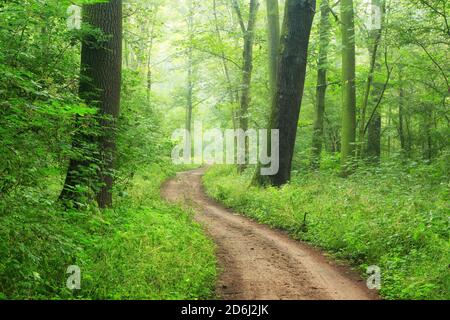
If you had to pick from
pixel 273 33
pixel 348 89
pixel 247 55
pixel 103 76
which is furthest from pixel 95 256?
pixel 247 55

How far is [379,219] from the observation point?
841 centimetres

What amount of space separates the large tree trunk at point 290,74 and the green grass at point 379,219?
4.02 ft

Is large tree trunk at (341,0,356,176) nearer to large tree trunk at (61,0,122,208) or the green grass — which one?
the green grass

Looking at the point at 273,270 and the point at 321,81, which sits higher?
the point at 321,81

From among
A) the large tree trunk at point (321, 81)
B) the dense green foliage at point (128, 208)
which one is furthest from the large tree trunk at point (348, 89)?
the large tree trunk at point (321, 81)

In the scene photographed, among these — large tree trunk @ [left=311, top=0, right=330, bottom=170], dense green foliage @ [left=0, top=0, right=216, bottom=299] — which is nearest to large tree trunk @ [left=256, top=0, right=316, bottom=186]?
large tree trunk @ [left=311, top=0, right=330, bottom=170]

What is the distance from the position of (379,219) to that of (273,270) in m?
2.78

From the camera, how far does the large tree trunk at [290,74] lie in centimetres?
1355

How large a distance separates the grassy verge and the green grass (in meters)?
2.85

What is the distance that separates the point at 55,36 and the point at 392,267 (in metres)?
7.56

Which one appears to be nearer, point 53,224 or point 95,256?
point 53,224

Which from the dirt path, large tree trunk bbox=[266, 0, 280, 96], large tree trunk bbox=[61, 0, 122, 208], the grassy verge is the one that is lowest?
the dirt path

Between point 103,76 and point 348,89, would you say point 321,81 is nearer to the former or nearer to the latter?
point 348,89

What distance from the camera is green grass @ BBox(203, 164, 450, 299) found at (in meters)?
6.38
